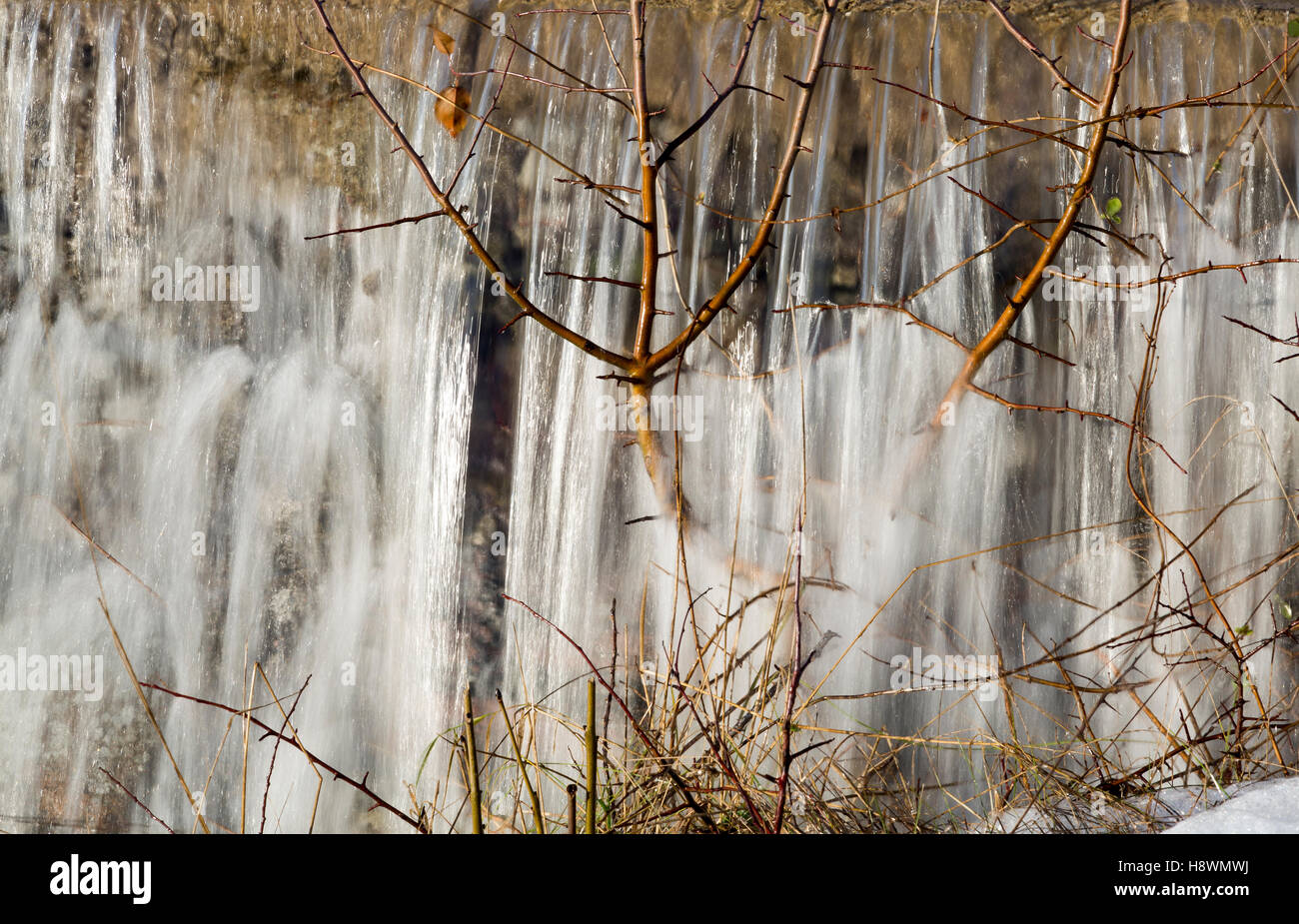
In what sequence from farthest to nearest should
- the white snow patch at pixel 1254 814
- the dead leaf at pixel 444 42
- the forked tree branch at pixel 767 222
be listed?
the dead leaf at pixel 444 42 → the forked tree branch at pixel 767 222 → the white snow patch at pixel 1254 814

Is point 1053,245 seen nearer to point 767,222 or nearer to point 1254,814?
point 767,222

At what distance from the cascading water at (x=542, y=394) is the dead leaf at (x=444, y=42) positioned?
44 millimetres

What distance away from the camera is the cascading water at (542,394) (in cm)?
324

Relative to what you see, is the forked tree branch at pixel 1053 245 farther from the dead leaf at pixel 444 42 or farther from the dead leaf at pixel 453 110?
the dead leaf at pixel 444 42

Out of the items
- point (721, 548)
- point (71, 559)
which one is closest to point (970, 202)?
point (721, 548)

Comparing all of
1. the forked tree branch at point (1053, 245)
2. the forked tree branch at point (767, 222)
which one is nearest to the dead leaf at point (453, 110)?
the forked tree branch at point (767, 222)

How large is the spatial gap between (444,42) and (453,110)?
0.24 meters

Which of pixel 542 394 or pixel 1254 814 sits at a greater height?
pixel 542 394

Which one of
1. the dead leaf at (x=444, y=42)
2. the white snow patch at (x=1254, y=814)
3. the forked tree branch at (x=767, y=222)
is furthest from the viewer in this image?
the dead leaf at (x=444, y=42)

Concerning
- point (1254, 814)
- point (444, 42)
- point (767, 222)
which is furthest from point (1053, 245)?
point (444, 42)

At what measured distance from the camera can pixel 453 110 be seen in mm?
3234

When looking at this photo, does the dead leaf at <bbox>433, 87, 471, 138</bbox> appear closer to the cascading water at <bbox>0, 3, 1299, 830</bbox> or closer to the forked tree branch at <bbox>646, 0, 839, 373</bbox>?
the cascading water at <bbox>0, 3, 1299, 830</bbox>

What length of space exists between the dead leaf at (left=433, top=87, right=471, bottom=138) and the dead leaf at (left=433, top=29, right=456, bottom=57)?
0.45ft

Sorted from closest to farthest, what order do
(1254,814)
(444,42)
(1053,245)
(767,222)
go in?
1. (1254,814)
2. (767,222)
3. (1053,245)
4. (444,42)
